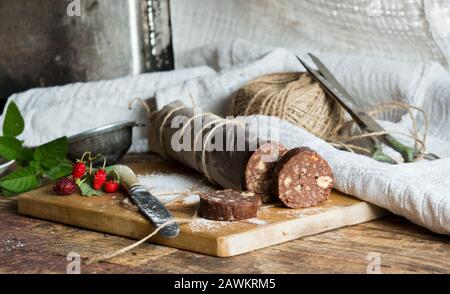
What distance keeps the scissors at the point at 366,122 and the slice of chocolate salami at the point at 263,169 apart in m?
0.35

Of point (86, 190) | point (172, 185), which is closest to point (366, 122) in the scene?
point (172, 185)

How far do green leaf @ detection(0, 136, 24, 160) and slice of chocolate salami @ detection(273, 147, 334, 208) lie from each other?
810 mm

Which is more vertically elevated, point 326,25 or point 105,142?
point 326,25

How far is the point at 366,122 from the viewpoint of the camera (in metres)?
2.44

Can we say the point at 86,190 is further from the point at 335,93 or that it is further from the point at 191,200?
the point at 335,93

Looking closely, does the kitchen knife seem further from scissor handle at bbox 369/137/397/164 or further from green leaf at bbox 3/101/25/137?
scissor handle at bbox 369/137/397/164

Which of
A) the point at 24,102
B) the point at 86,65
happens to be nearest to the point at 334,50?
the point at 86,65

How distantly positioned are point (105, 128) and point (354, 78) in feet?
2.90

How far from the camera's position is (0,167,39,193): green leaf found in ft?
7.61

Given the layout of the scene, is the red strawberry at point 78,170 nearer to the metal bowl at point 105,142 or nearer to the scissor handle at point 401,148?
the metal bowl at point 105,142

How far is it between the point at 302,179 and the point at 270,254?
28cm

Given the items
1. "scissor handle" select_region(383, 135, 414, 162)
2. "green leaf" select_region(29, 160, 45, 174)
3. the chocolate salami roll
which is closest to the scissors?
"scissor handle" select_region(383, 135, 414, 162)

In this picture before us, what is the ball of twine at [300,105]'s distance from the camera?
8.44 feet

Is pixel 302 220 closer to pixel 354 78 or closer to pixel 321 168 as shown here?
pixel 321 168
